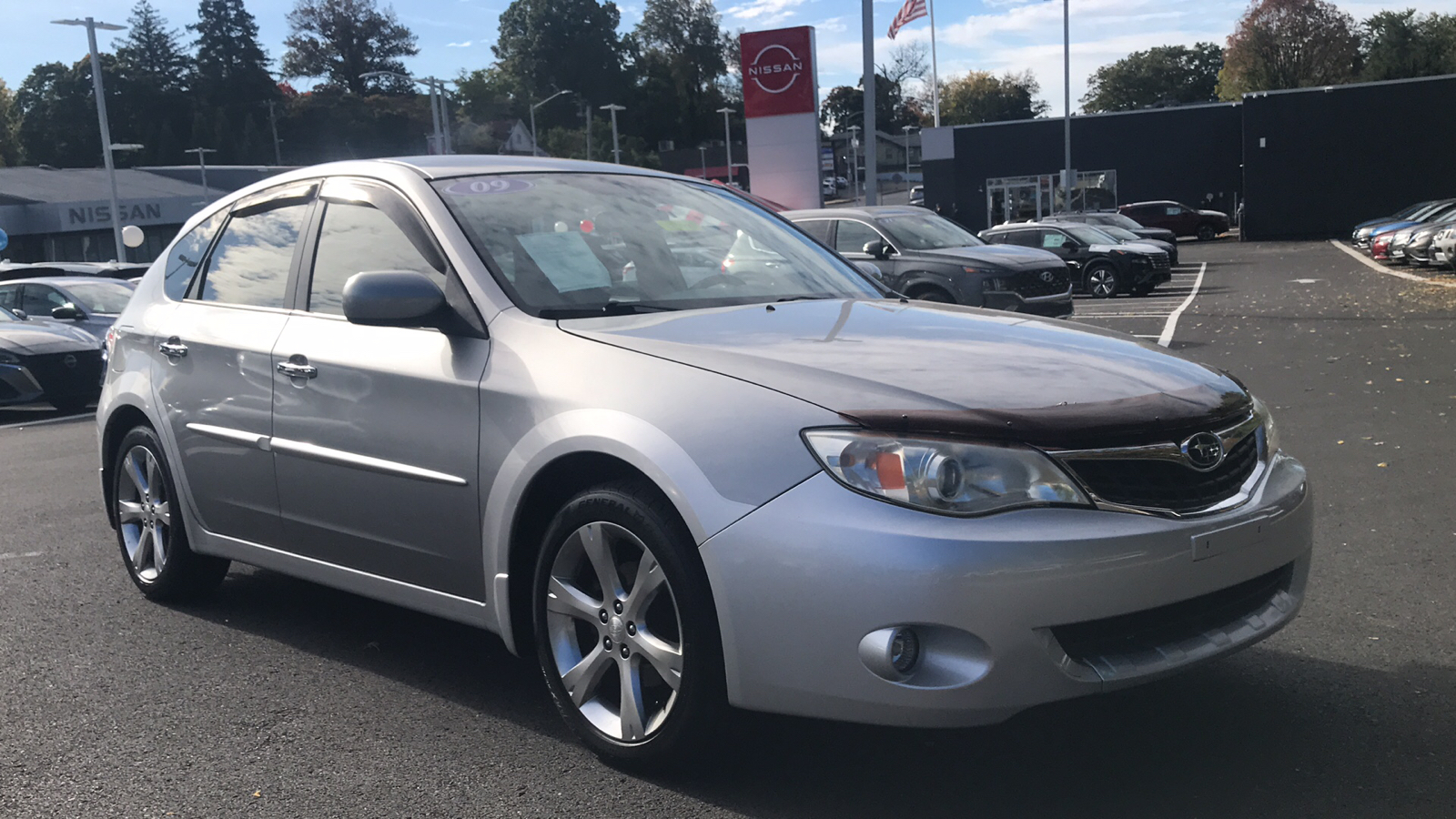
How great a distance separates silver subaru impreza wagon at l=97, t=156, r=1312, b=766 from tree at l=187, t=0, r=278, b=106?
116 meters

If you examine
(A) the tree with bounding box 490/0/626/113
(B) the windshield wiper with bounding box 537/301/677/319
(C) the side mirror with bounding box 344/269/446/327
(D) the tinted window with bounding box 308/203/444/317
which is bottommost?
(B) the windshield wiper with bounding box 537/301/677/319

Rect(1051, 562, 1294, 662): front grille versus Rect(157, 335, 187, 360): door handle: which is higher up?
Rect(157, 335, 187, 360): door handle

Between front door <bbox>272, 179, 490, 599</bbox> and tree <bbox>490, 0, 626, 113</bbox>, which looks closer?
front door <bbox>272, 179, 490, 599</bbox>

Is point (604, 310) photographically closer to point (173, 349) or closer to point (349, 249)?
point (349, 249)

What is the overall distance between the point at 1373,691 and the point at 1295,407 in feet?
19.9

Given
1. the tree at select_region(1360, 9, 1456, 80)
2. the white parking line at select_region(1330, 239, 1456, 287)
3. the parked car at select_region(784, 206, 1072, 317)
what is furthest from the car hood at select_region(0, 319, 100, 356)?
the tree at select_region(1360, 9, 1456, 80)

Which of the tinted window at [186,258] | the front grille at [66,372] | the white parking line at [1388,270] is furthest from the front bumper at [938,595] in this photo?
the white parking line at [1388,270]

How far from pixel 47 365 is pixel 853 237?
8894 millimetres

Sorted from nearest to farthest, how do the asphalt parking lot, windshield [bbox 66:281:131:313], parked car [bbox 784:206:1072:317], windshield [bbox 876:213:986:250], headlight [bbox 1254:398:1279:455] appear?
the asphalt parking lot
headlight [bbox 1254:398:1279:455]
parked car [bbox 784:206:1072:317]
windshield [bbox 876:213:986:250]
windshield [bbox 66:281:131:313]

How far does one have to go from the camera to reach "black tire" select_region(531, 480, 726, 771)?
308cm

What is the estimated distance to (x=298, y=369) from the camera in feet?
13.8

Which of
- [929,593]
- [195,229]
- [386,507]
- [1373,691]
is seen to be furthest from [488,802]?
[195,229]

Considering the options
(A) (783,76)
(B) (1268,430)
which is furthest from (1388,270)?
(B) (1268,430)

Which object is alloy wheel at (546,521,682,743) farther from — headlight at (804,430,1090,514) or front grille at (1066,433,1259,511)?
front grille at (1066,433,1259,511)
